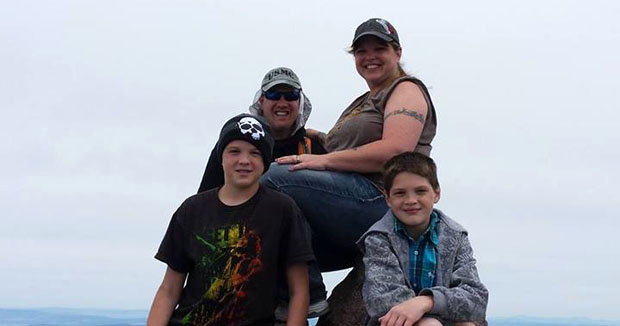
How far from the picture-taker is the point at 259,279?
666 centimetres

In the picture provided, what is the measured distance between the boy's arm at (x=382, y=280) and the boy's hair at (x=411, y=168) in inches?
17.9

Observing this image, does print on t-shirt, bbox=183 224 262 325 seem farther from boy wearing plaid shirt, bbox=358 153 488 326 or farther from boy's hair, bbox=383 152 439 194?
boy's hair, bbox=383 152 439 194

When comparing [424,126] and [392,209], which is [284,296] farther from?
[424,126]

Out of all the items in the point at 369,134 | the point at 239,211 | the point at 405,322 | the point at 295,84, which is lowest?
the point at 405,322

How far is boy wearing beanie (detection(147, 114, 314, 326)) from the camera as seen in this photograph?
6.64 meters

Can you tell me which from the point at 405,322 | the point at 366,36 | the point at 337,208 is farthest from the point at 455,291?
the point at 366,36

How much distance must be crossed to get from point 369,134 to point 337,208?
0.73 metres

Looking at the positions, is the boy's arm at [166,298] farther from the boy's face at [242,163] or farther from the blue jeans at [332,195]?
the blue jeans at [332,195]

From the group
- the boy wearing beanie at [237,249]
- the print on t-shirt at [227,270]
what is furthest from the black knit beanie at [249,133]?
the print on t-shirt at [227,270]

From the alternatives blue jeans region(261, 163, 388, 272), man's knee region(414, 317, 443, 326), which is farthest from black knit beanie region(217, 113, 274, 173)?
man's knee region(414, 317, 443, 326)

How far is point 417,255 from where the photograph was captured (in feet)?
20.8

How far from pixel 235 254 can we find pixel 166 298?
75cm

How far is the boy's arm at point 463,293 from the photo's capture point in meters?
5.98

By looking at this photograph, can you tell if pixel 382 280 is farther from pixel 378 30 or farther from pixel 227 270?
pixel 378 30
